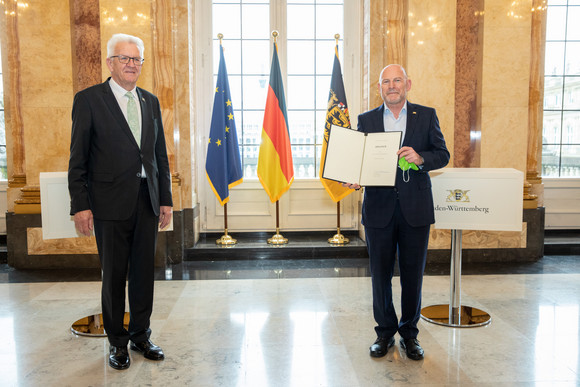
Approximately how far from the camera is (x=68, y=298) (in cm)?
390

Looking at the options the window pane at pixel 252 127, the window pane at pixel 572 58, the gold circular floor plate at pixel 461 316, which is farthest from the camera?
the window pane at pixel 572 58

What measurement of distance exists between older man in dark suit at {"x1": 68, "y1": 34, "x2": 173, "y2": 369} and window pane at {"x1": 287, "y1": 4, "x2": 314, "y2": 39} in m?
3.63

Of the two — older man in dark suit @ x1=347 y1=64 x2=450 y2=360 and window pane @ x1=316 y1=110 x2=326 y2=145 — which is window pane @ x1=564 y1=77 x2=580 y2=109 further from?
older man in dark suit @ x1=347 y1=64 x2=450 y2=360

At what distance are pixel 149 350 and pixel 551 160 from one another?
5741 millimetres

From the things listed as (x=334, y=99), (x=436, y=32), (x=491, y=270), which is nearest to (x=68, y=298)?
(x=334, y=99)

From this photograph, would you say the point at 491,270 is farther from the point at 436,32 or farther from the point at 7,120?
the point at 7,120

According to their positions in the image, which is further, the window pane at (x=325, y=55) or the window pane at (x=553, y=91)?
the window pane at (x=553, y=91)

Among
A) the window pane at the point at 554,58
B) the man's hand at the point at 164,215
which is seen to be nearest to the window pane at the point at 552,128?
the window pane at the point at 554,58

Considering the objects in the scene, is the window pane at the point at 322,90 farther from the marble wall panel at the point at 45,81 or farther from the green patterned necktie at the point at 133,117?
the green patterned necktie at the point at 133,117

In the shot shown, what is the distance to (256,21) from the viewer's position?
5926mm

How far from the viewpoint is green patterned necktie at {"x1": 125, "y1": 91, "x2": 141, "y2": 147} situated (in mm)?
2613

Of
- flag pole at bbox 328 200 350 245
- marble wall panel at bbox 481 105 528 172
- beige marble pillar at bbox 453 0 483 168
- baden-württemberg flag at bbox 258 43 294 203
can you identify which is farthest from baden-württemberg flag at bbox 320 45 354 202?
marble wall panel at bbox 481 105 528 172

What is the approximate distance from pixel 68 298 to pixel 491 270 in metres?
3.97

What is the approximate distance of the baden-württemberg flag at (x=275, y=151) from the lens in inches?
214
